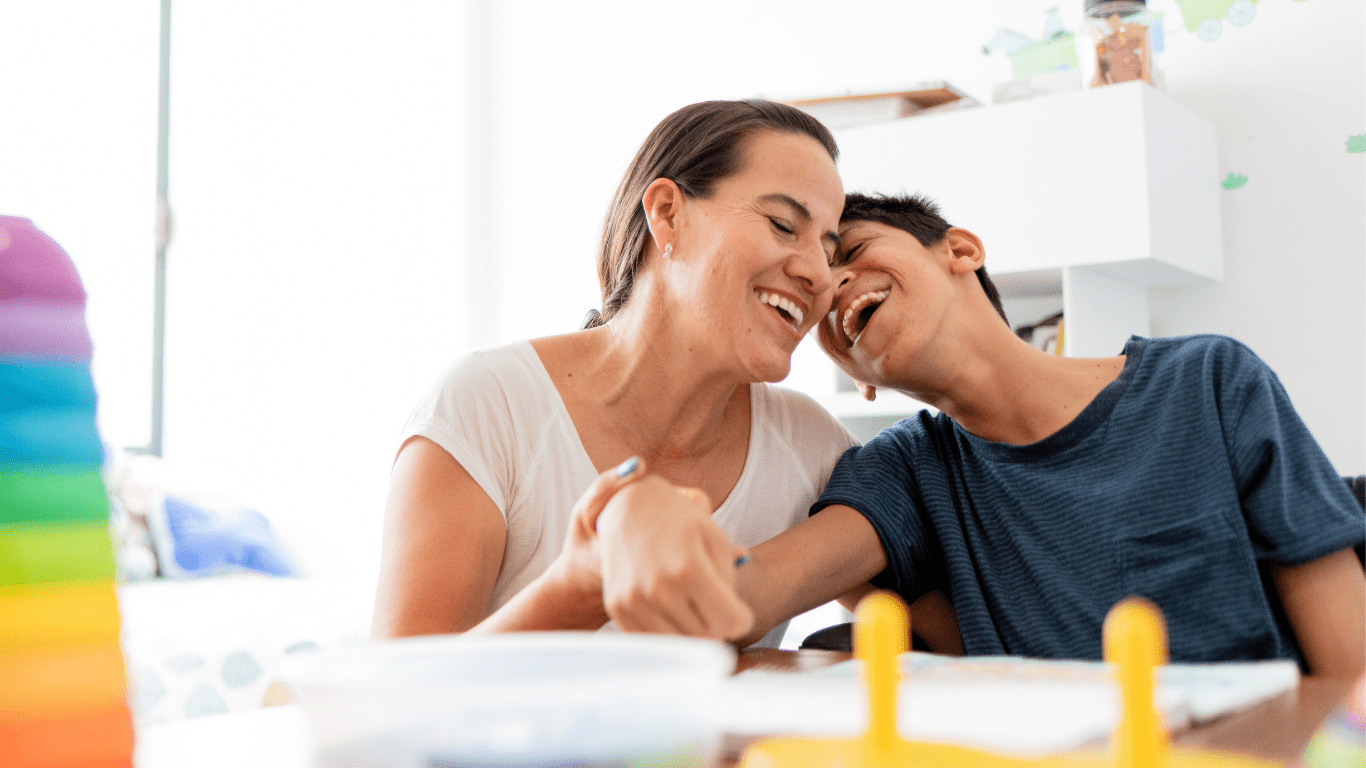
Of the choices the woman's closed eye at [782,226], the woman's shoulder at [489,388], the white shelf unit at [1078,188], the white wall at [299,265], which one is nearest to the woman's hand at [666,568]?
the woman's shoulder at [489,388]

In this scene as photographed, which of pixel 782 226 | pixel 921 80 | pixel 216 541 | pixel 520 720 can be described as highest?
pixel 921 80

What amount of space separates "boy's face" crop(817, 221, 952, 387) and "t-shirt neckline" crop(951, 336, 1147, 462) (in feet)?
0.47

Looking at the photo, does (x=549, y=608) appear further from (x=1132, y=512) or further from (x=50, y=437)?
(x=1132, y=512)

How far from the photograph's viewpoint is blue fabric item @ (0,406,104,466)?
388 mm

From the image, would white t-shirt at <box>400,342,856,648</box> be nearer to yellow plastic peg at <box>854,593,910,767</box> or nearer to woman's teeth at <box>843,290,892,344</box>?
woman's teeth at <box>843,290,892,344</box>

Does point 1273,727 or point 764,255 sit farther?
point 764,255

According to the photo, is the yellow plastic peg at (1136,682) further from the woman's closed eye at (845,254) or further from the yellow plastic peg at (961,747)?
the woman's closed eye at (845,254)

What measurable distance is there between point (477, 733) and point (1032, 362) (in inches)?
39.1

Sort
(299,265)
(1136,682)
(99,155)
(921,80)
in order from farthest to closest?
1. (299,265)
2. (99,155)
3. (921,80)
4. (1136,682)

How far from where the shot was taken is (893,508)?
3.76 feet

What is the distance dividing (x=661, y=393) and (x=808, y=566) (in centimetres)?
34

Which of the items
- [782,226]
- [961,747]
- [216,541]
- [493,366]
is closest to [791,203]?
[782,226]

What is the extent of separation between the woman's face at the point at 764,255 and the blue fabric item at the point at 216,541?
2265 mm

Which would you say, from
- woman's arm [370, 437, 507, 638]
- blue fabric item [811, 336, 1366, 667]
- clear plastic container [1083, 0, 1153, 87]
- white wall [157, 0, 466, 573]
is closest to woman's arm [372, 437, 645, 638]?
woman's arm [370, 437, 507, 638]
